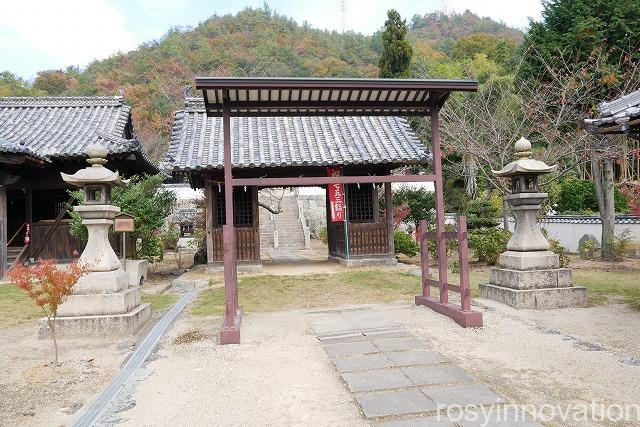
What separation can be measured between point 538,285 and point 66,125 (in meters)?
15.7

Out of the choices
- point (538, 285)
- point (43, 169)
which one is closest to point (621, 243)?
point (538, 285)

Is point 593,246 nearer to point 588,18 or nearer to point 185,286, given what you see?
point 588,18

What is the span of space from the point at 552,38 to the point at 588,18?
1.26 meters

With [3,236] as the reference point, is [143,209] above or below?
above

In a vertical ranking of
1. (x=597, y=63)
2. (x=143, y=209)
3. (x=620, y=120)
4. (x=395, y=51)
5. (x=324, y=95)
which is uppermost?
(x=395, y=51)

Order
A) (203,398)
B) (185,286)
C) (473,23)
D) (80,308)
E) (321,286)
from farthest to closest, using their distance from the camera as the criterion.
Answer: (473,23), (185,286), (321,286), (80,308), (203,398)

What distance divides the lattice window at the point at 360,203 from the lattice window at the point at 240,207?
3068 mm

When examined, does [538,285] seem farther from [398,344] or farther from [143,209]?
[143,209]

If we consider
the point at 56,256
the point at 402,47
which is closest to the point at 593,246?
the point at 56,256

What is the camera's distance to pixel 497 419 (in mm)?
3271

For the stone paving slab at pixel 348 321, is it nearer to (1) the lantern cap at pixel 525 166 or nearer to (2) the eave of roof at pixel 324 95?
(2) the eave of roof at pixel 324 95

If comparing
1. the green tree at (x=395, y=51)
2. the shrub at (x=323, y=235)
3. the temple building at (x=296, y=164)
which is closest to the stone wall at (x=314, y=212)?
the shrub at (x=323, y=235)

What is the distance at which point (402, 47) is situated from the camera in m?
30.7

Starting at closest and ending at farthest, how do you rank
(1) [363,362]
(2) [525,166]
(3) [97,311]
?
(1) [363,362], (3) [97,311], (2) [525,166]
